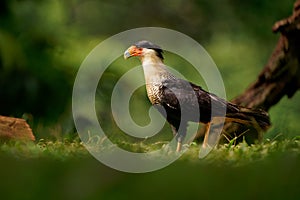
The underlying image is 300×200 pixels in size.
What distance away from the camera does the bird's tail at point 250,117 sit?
370cm

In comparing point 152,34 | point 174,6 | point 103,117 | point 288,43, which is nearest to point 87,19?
point 174,6

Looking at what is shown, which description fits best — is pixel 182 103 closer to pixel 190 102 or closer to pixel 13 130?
pixel 190 102

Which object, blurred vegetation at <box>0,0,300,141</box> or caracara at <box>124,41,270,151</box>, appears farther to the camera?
blurred vegetation at <box>0,0,300,141</box>

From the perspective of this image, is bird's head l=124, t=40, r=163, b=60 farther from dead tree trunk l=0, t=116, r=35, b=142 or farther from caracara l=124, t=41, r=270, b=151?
dead tree trunk l=0, t=116, r=35, b=142

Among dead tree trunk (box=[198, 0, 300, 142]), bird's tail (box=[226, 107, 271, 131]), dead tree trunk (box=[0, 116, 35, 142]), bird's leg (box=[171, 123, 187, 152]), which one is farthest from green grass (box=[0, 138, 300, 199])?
dead tree trunk (box=[198, 0, 300, 142])

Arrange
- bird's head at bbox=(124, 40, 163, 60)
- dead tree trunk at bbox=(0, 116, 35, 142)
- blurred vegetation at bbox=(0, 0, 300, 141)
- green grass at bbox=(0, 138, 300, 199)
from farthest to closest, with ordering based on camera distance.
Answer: blurred vegetation at bbox=(0, 0, 300, 141), dead tree trunk at bbox=(0, 116, 35, 142), bird's head at bbox=(124, 40, 163, 60), green grass at bbox=(0, 138, 300, 199)

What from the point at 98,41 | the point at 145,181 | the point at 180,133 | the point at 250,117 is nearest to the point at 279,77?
the point at 250,117

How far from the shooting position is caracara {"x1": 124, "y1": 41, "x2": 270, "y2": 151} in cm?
366

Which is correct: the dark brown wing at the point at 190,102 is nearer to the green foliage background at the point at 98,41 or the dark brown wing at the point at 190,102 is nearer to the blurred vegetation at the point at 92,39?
the green foliage background at the point at 98,41

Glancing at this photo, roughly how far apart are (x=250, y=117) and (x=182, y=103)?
340mm

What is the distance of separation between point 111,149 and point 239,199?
1.24 meters

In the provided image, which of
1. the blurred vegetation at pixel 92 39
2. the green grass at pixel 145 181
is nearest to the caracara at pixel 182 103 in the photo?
the green grass at pixel 145 181

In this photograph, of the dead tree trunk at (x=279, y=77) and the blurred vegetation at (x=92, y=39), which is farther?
the blurred vegetation at (x=92, y=39)

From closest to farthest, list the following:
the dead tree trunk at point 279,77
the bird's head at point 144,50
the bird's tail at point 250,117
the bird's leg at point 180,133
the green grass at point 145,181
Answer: the green grass at point 145,181 → the bird's leg at point 180,133 → the bird's tail at point 250,117 → the bird's head at point 144,50 → the dead tree trunk at point 279,77
